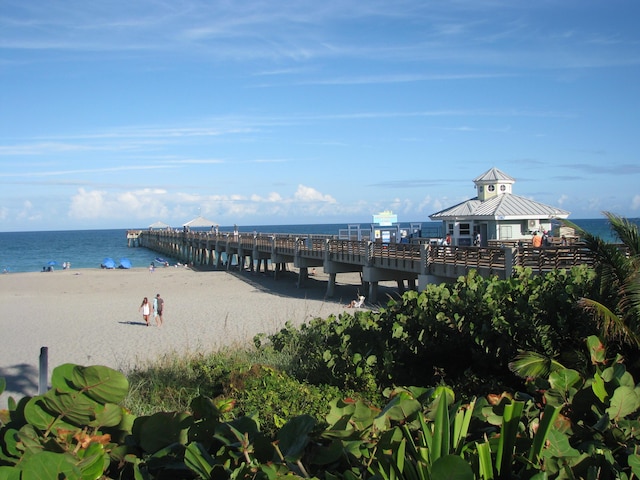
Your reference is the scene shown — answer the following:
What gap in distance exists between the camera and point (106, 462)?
8.11 feet

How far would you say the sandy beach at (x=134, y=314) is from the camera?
1562cm

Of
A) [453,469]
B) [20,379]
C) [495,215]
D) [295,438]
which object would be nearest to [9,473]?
[295,438]

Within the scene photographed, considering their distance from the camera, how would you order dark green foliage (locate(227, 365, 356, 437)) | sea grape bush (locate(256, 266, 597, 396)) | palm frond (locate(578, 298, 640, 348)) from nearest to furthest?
1. dark green foliage (locate(227, 365, 356, 437))
2. palm frond (locate(578, 298, 640, 348))
3. sea grape bush (locate(256, 266, 597, 396))

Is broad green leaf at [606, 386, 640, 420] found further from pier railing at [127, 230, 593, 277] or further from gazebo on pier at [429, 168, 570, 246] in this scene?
gazebo on pier at [429, 168, 570, 246]

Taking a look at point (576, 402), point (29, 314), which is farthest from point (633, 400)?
point (29, 314)

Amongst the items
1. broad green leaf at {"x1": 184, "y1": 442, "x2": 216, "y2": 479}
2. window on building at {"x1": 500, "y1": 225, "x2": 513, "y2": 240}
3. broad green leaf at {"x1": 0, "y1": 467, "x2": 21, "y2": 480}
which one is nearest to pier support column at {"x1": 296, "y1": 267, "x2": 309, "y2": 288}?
window on building at {"x1": 500, "y1": 225, "x2": 513, "y2": 240}

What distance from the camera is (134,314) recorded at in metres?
24.5

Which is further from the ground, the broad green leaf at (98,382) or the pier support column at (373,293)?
the broad green leaf at (98,382)

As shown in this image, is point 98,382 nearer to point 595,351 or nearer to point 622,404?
point 622,404

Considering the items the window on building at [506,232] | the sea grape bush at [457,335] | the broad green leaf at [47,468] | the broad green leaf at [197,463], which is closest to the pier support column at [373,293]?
the window on building at [506,232]

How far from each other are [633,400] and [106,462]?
2311mm

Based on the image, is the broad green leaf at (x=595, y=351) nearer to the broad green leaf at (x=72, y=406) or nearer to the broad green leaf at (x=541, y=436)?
the broad green leaf at (x=541, y=436)

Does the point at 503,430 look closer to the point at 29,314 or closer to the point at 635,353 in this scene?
the point at 635,353

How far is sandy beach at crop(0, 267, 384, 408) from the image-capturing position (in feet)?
51.2
